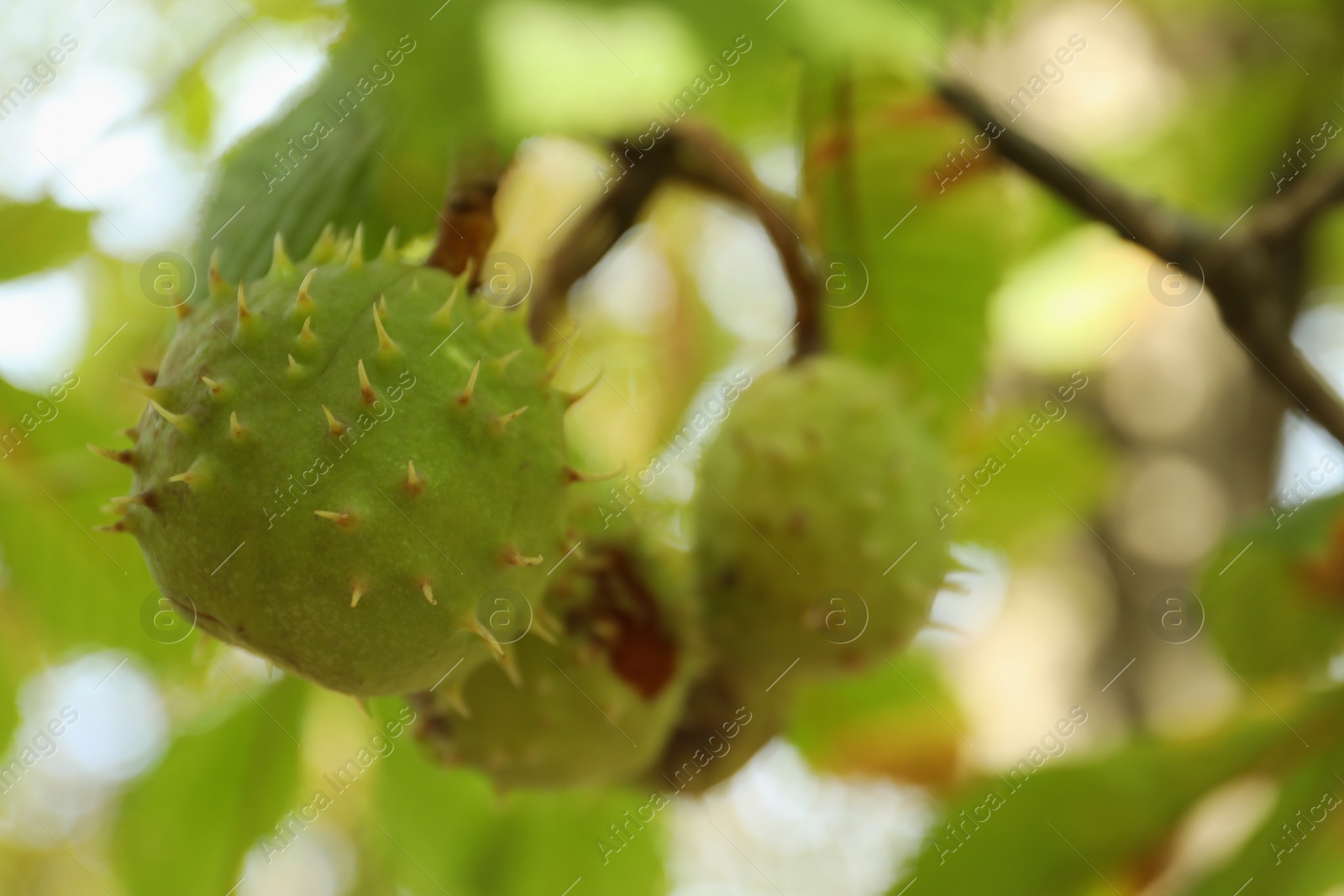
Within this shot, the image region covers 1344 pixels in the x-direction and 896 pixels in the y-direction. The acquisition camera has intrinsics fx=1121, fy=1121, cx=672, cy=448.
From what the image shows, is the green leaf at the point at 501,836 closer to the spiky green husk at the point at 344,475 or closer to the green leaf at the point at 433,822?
the green leaf at the point at 433,822

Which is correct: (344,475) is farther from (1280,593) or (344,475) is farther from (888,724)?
(888,724)

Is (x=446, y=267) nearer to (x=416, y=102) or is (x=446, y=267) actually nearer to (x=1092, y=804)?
(x=416, y=102)

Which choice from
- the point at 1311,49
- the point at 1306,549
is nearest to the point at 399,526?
the point at 1306,549

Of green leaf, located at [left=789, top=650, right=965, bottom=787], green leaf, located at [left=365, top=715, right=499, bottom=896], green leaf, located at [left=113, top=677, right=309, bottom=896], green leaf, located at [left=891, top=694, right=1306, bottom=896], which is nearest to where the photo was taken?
green leaf, located at [left=891, top=694, right=1306, bottom=896]

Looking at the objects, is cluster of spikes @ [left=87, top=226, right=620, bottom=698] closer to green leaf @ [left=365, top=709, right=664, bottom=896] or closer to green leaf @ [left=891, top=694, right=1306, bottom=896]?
green leaf @ [left=891, top=694, right=1306, bottom=896]

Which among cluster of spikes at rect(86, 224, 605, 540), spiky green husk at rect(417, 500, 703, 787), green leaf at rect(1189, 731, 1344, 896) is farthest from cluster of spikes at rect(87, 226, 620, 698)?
green leaf at rect(1189, 731, 1344, 896)

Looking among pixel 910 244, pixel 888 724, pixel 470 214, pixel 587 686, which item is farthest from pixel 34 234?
pixel 888 724

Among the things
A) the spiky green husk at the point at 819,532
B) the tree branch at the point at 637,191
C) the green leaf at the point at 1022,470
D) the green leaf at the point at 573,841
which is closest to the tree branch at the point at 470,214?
the tree branch at the point at 637,191
